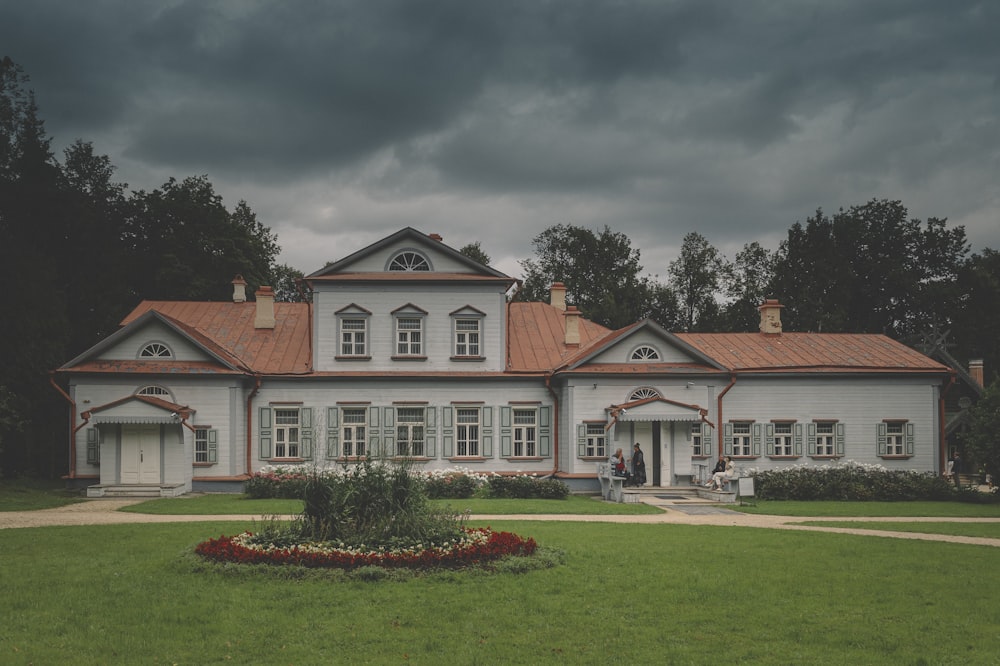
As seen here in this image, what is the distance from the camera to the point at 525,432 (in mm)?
28594

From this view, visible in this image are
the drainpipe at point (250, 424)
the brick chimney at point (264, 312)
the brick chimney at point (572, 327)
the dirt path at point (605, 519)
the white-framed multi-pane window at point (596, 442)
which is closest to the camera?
the dirt path at point (605, 519)

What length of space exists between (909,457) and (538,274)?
26622 millimetres

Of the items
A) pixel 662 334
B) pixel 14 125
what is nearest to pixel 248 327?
pixel 14 125

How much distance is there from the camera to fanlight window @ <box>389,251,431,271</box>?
1119 inches

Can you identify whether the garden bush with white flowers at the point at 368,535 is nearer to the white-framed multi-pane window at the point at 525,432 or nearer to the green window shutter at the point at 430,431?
the green window shutter at the point at 430,431

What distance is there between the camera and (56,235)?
1389 inches

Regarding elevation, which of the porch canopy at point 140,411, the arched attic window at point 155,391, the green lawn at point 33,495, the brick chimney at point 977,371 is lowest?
the green lawn at point 33,495

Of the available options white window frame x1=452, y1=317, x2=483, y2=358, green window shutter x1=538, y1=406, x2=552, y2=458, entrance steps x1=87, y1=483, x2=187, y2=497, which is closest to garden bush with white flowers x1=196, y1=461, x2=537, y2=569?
entrance steps x1=87, y1=483, x2=187, y2=497

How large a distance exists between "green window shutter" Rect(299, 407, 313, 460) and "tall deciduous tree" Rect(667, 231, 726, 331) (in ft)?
93.1

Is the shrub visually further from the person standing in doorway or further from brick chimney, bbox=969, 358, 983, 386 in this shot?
brick chimney, bbox=969, 358, 983, 386

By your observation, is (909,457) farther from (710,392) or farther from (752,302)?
(752,302)

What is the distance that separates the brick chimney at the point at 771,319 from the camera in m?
32.4

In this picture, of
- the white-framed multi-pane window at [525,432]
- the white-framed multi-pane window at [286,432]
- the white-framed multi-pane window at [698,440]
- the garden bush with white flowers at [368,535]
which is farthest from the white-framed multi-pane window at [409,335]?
the garden bush with white flowers at [368,535]

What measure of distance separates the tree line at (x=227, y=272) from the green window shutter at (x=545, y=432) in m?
16.1
